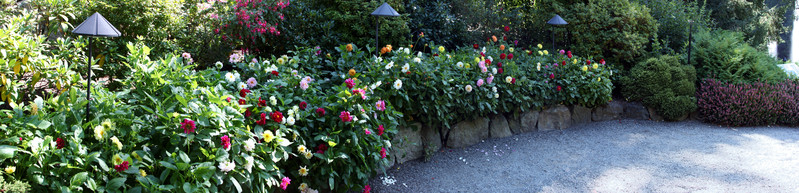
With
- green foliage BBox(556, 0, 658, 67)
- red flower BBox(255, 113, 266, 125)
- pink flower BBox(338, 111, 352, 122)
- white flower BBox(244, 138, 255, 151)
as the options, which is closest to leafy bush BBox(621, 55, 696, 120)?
green foliage BBox(556, 0, 658, 67)

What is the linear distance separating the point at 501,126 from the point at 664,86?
89.5 inches

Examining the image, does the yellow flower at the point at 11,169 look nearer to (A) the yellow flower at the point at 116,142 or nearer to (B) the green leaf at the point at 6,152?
(B) the green leaf at the point at 6,152

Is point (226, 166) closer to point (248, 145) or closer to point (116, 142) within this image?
point (248, 145)

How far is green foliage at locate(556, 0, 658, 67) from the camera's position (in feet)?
20.5

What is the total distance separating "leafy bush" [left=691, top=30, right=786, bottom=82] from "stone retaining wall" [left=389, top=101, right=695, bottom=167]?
3.60 feet

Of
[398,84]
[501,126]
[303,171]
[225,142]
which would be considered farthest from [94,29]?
[501,126]

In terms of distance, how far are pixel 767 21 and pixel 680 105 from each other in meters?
5.43

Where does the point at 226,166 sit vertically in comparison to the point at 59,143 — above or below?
below

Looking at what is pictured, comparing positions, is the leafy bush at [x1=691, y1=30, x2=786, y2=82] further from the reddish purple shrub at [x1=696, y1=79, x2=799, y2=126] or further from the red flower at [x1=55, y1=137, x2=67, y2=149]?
the red flower at [x1=55, y1=137, x2=67, y2=149]

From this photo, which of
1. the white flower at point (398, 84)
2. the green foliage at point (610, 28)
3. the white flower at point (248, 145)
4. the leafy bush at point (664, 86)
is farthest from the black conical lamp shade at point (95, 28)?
the leafy bush at point (664, 86)

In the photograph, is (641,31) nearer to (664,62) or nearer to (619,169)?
(664,62)

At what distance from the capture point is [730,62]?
6301 mm

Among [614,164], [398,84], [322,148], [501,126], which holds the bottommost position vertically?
[614,164]

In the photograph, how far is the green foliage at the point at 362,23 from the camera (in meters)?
5.21
